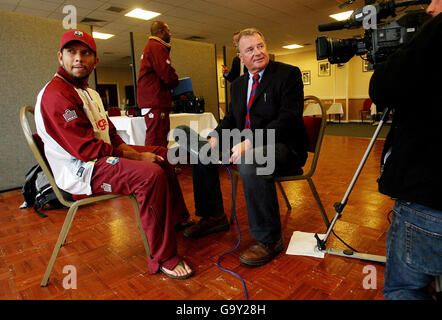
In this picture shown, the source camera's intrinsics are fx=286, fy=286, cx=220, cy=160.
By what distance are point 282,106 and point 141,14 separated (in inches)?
238

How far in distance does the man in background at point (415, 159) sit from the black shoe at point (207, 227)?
3.49 ft

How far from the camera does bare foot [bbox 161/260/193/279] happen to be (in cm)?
A: 135

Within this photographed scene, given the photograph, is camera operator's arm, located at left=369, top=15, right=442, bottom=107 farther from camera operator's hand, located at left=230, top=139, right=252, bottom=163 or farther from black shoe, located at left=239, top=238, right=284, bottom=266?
black shoe, located at left=239, top=238, right=284, bottom=266

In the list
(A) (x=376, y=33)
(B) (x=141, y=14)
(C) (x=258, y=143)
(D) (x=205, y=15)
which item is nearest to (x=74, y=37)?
(C) (x=258, y=143)

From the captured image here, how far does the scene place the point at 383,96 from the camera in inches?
36.7

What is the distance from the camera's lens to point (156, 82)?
3.07 meters

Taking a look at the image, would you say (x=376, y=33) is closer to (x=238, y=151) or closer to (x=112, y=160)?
(x=238, y=151)

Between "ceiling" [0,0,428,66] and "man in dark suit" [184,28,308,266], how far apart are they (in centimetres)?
485

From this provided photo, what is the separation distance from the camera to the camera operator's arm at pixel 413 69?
792 mm

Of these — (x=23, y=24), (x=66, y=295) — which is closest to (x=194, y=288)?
(x=66, y=295)

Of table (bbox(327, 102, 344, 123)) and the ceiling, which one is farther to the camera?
table (bbox(327, 102, 344, 123))

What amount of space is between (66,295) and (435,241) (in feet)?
4.69

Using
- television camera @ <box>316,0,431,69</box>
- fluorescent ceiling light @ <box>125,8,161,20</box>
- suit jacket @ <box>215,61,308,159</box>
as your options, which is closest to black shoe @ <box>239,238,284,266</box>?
suit jacket @ <box>215,61,308,159</box>
